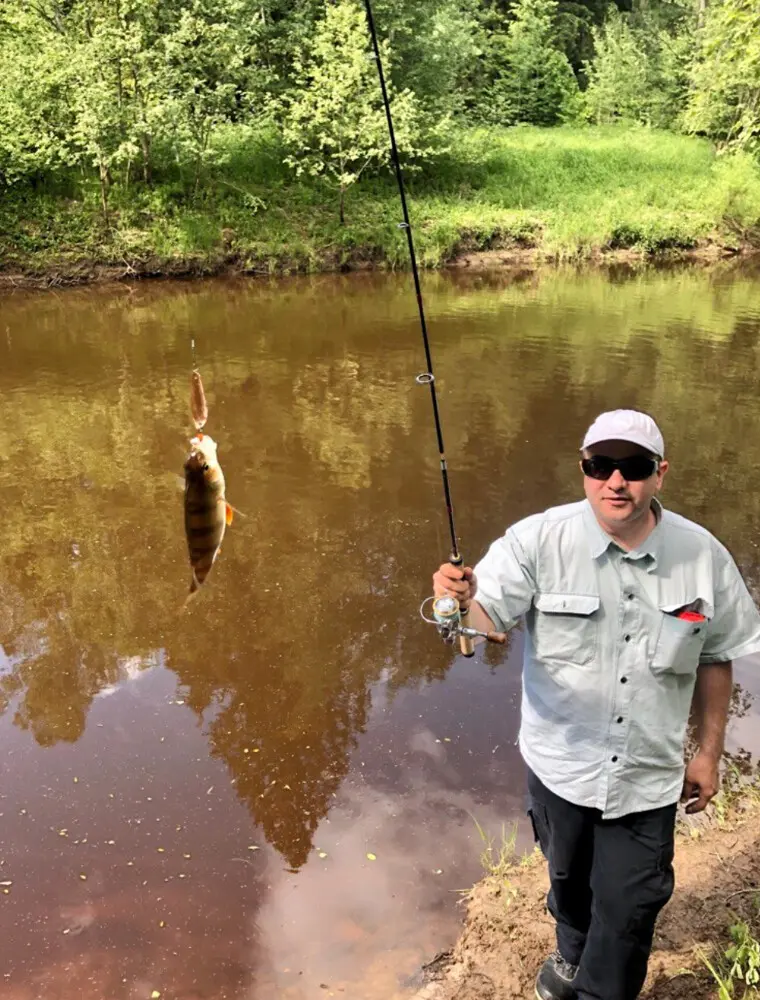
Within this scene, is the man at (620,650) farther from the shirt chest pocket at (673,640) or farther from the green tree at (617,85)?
the green tree at (617,85)

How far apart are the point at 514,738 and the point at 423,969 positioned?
5.83 ft

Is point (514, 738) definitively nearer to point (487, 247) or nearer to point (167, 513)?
point (167, 513)

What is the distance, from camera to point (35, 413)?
451 inches

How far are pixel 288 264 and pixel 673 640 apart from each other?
22753 mm

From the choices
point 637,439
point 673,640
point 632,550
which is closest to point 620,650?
point 673,640

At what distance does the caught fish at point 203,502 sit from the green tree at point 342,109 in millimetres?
23552

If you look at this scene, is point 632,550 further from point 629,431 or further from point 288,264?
point 288,264

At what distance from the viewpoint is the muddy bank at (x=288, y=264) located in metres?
21.3

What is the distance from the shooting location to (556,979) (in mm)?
2979

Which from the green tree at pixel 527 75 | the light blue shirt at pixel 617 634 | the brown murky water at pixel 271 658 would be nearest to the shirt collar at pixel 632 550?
the light blue shirt at pixel 617 634

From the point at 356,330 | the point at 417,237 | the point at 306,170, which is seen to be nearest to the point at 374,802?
the point at 356,330

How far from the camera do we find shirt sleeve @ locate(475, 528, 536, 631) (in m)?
2.50

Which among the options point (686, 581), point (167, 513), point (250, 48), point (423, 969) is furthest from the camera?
point (250, 48)

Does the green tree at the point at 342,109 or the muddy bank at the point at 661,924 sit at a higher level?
the green tree at the point at 342,109
